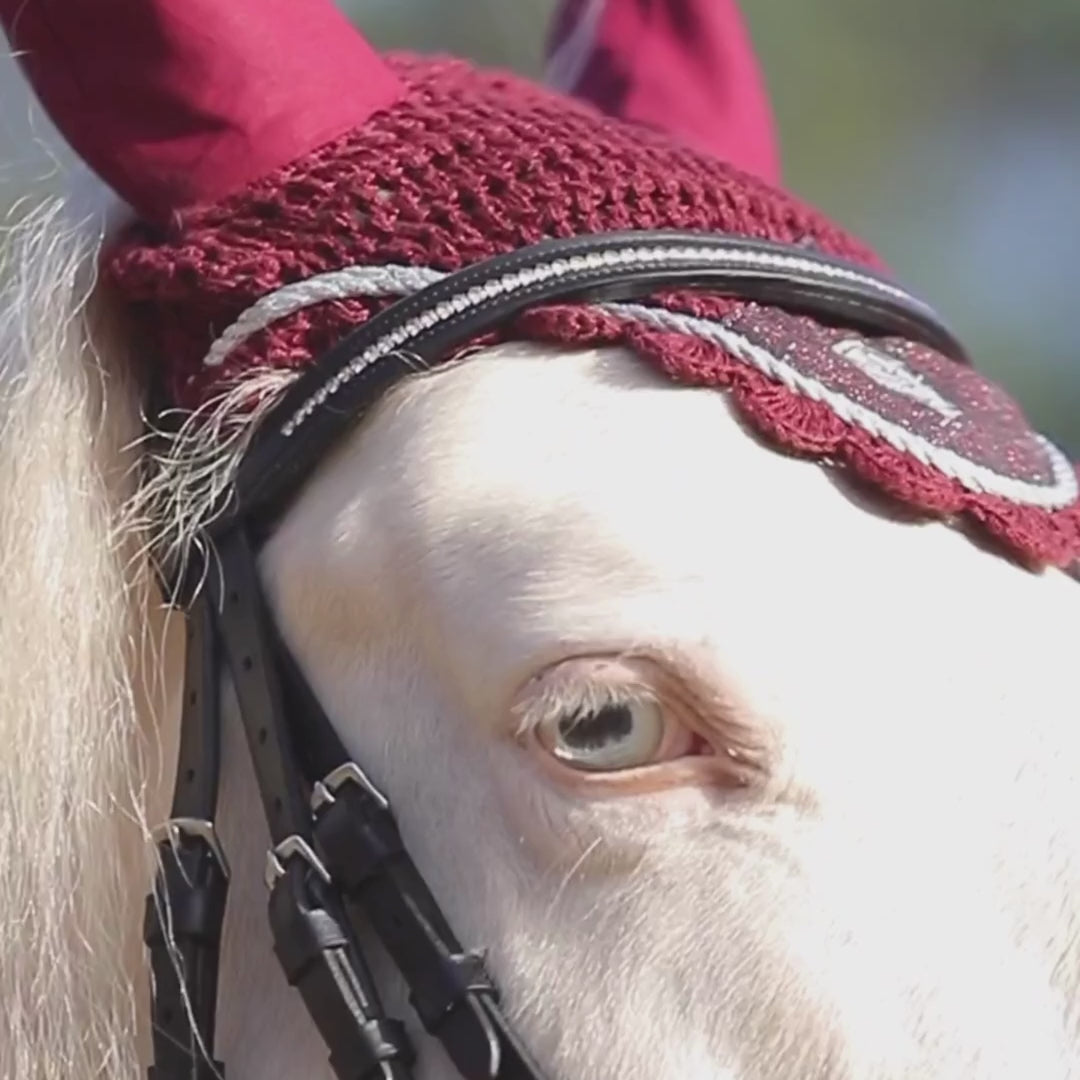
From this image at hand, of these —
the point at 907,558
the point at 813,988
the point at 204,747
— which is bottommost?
the point at 204,747

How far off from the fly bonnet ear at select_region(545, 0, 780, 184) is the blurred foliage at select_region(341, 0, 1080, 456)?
6.68 metres

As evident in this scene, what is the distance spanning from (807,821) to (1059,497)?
0.28 metres

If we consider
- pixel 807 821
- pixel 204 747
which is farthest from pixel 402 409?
pixel 807 821

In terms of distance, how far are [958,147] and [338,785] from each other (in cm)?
863

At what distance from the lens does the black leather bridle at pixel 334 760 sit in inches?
42.4

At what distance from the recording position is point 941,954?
1013mm

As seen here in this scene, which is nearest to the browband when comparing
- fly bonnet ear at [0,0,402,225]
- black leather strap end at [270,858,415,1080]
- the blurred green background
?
fly bonnet ear at [0,0,402,225]

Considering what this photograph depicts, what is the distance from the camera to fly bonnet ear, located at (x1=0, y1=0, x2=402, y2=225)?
1162 millimetres

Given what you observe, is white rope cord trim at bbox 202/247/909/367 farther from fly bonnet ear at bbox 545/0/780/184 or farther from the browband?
fly bonnet ear at bbox 545/0/780/184

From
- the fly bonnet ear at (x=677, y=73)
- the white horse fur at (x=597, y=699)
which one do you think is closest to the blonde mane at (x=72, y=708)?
the white horse fur at (x=597, y=699)

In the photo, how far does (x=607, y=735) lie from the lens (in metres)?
1.08

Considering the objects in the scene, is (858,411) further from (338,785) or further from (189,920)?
(189,920)

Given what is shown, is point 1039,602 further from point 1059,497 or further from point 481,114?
point 481,114

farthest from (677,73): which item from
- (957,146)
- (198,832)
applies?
(957,146)
